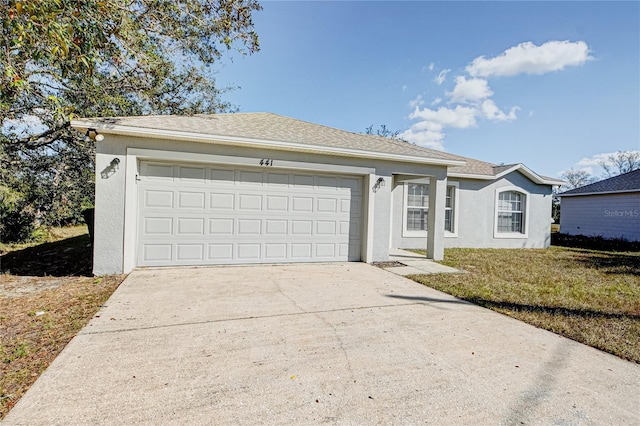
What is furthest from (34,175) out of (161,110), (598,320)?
(598,320)

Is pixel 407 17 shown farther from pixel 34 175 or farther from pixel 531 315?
pixel 34 175

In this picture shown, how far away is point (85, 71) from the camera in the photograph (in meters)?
7.09

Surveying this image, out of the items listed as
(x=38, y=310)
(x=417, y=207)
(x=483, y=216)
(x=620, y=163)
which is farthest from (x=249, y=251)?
(x=620, y=163)

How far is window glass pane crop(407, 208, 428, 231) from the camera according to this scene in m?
11.8

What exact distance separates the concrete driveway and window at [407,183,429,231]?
23.7ft

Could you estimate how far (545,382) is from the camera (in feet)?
9.05

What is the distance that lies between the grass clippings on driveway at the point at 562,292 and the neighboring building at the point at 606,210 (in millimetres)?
7977

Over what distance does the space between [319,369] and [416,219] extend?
32.3ft

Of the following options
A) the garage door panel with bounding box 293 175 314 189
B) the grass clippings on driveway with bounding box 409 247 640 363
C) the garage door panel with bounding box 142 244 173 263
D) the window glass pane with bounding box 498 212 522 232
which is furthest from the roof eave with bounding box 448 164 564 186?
the garage door panel with bounding box 142 244 173 263

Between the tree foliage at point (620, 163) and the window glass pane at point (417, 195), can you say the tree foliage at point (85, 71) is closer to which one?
the window glass pane at point (417, 195)

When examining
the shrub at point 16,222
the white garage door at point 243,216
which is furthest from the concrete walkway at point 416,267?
the shrub at point 16,222

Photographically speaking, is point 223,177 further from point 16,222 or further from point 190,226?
point 16,222

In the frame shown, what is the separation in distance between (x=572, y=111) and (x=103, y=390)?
56.6ft

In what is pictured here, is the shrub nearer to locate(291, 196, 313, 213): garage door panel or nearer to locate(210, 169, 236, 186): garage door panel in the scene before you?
locate(210, 169, 236, 186): garage door panel
